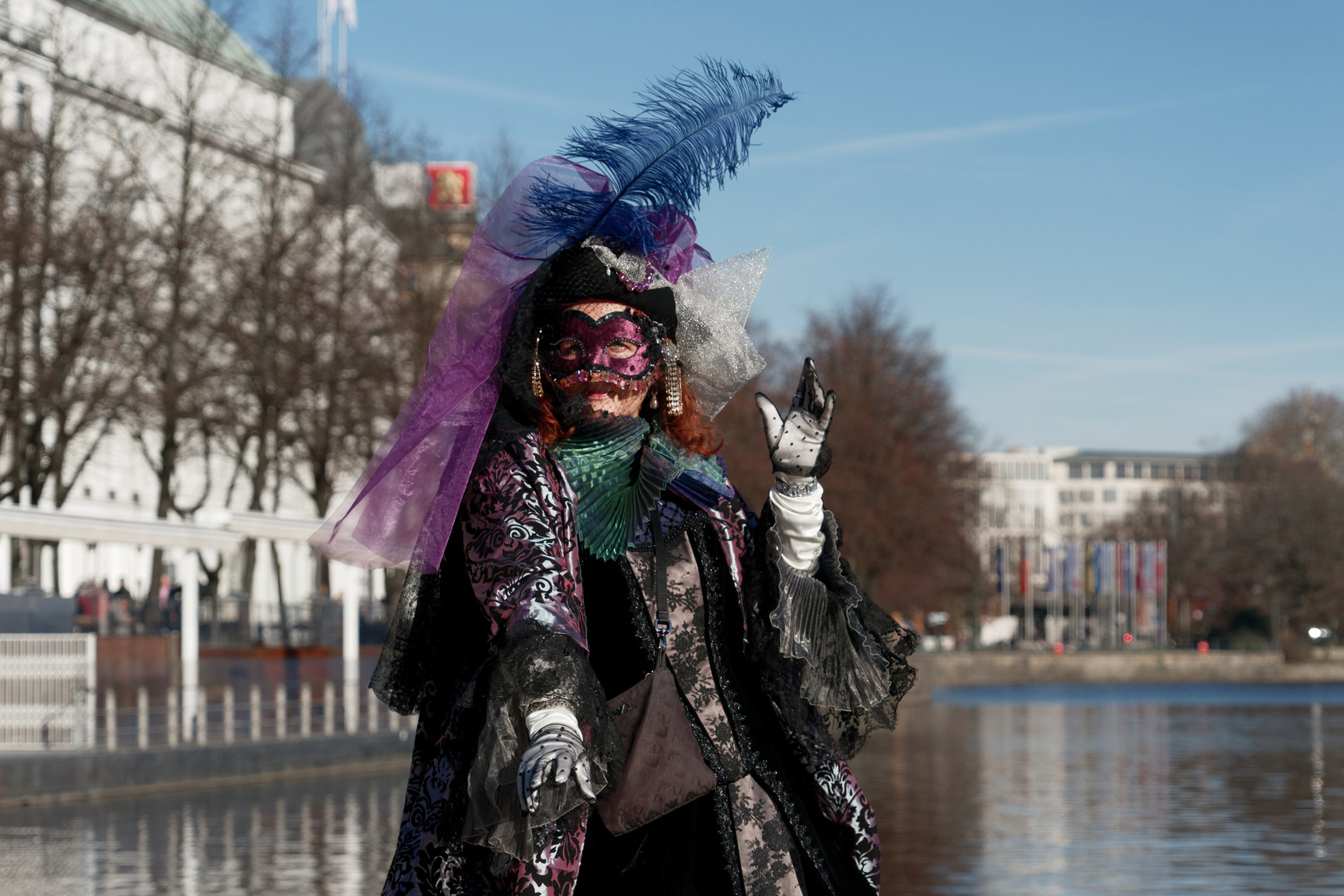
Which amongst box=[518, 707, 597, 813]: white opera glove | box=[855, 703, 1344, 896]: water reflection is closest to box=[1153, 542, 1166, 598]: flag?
box=[855, 703, 1344, 896]: water reflection

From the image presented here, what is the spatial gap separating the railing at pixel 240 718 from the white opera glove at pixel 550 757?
53.4 feet

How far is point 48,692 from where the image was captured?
709 inches

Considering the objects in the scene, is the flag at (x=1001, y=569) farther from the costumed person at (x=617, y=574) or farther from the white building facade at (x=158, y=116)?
the costumed person at (x=617, y=574)

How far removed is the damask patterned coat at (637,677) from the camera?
126 inches

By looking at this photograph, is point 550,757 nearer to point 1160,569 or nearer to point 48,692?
point 48,692

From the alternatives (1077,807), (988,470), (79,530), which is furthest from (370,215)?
(988,470)

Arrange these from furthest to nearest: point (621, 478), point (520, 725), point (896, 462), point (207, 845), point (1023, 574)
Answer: point (1023, 574)
point (896, 462)
point (207, 845)
point (621, 478)
point (520, 725)

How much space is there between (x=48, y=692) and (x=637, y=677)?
15.6 meters

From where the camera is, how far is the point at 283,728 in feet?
71.3

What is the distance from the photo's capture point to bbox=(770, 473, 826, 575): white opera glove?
11.8 ft

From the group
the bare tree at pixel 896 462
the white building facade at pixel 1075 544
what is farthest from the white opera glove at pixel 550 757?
the white building facade at pixel 1075 544

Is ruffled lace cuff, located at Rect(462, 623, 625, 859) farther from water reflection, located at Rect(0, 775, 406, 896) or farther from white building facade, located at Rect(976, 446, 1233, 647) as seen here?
white building facade, located at Rect(976, 446, 1233, 647)

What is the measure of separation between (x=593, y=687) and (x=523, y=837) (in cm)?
28
